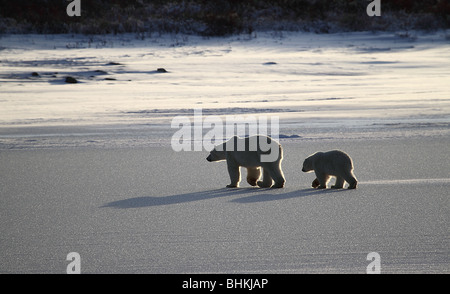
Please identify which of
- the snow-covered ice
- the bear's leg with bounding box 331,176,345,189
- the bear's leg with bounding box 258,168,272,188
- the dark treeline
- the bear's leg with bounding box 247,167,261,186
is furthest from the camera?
the dark treeline

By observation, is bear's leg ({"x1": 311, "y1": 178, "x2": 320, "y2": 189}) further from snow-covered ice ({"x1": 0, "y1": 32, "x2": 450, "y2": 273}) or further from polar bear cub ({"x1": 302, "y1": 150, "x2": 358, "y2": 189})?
snow-covered ice ({"x1": 0, "y1": 32, "x2": 450, "y2": 273})

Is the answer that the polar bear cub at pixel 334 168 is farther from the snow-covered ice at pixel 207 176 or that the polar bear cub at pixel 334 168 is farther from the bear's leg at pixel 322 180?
the snow-covered ice at pixel 207 176

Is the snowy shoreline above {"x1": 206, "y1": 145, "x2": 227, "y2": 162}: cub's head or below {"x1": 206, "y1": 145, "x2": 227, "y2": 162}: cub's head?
above

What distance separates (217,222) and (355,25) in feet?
76.1

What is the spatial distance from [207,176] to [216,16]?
66.9 feet

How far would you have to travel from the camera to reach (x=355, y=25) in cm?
2728

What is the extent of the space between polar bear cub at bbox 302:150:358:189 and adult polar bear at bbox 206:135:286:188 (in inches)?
13.3

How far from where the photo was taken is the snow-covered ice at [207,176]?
14.9 feet

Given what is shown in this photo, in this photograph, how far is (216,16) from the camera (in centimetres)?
2706

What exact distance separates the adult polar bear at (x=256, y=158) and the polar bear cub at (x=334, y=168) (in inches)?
13.3

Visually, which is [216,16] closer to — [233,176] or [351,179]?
[233,176]

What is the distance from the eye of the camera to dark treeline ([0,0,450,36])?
26.3 metres

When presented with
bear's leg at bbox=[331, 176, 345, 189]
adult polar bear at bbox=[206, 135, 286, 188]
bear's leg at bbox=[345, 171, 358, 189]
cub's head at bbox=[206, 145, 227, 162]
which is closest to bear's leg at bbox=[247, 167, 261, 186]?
adult polar bear at bbox=[206, 135, 286, 188]

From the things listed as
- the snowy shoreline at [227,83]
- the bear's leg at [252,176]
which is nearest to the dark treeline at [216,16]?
the snowy shoreline at [227,83]
